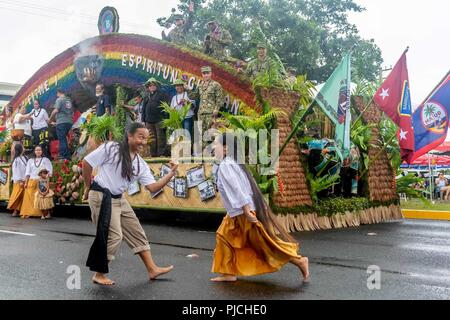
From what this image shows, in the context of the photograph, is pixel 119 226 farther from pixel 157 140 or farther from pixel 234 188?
pixel 157 140

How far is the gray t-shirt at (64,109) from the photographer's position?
53.8ft

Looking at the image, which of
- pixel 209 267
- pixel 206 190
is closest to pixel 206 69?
pixel 206 190

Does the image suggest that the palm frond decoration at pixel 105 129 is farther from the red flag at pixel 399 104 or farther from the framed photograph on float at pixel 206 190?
the red flag at pixel 399 104

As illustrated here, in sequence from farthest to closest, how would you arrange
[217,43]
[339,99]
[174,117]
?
[217,43]
[174,117]
[339,99]

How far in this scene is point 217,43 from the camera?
13734 millimetres

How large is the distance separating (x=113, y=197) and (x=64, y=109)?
11.1 meters

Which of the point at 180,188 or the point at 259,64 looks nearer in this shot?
the point at 180,188

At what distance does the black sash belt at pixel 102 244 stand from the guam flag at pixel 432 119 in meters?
8.13

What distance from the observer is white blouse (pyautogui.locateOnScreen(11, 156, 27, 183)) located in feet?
49.9

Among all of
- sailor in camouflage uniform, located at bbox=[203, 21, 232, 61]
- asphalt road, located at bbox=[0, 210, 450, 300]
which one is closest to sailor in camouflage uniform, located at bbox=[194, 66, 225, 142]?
sailor in camouflage uniform, located at bbox=[203, 21, 232, 61]

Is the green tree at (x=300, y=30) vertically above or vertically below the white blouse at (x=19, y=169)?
above

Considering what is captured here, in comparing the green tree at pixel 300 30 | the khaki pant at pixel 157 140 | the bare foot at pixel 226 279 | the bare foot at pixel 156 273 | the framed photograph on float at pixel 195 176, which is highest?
the green tree at pixel 300 30

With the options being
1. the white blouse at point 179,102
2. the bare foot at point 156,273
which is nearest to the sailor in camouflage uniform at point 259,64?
the white blouse at point 179,102

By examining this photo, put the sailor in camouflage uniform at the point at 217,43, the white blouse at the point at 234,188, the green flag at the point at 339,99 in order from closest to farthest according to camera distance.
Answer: the white blouse at the point at 234,188
the green flag at the point at 339,99
the sailor in camouflage uniform at the point at 217,43
